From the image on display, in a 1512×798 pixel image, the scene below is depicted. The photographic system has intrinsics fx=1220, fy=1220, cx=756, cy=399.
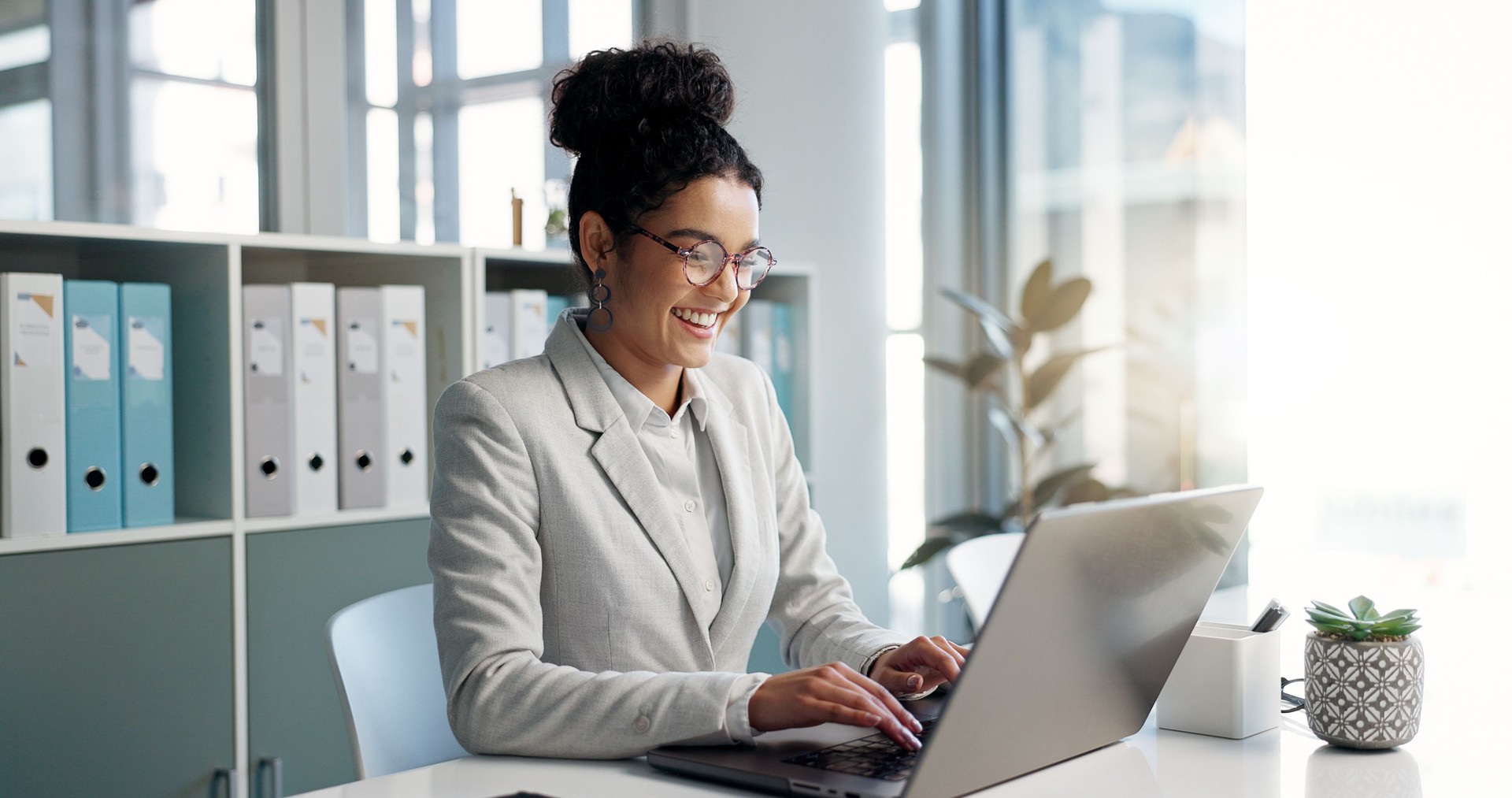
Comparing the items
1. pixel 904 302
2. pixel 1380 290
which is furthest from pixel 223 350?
pixel 1380 290

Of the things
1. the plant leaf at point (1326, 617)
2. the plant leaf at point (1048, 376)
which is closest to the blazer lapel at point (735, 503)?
the plant leaf at point (1326, 617)

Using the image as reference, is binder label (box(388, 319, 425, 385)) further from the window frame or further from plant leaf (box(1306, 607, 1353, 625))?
plant leaf (box(1306, 607, 1353, 625))

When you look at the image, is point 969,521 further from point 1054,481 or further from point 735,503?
point 735,503

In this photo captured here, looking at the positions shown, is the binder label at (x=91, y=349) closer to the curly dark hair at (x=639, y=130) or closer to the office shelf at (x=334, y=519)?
the office shelf at (x=334, y=519)

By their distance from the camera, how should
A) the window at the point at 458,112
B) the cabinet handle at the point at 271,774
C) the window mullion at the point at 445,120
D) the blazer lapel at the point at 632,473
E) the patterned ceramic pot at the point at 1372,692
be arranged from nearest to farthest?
1. the patterned ceramic pot at the point at 1372,692
2. the blazer lapel at the point at 632,473
3. the cabinet handle at the point at 271,774
4. the window at the point at 458,112
5. the window mullion at the point at 445,120

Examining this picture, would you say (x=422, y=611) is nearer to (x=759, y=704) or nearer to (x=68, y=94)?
(x=759, y=704)

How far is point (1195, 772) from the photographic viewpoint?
105cm

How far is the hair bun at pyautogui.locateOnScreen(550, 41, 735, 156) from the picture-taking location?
1464mm

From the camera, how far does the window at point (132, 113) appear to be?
2412 millimetres

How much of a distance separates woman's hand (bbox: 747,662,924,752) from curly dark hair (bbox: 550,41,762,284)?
618 millimetres

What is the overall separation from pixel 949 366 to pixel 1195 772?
222 cm

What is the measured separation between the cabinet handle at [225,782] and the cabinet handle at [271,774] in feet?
0.15

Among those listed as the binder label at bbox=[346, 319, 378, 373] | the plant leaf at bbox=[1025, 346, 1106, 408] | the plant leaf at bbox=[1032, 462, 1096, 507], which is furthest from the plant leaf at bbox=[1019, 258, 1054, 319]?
the binder label at bbox=[346, 319, 378, 373]

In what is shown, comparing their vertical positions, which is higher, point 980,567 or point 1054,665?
point 1054,665
